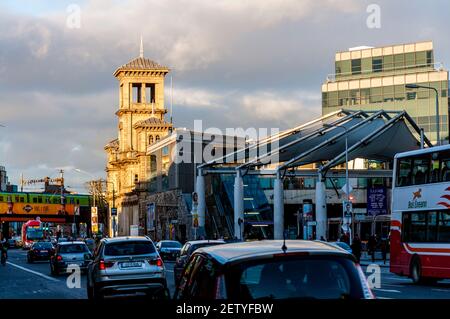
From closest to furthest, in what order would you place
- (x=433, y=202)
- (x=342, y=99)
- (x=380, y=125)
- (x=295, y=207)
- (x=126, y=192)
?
(x=433, y=202)
(x=380, y=125)
(x=295, y=207)
(x=342, y=99)
(x=126, y=192)

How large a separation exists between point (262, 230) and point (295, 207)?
17.2 meters

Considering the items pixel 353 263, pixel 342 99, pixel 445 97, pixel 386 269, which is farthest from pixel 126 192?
pixel 353 263

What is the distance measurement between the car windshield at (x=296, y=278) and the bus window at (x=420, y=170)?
21.6 metres

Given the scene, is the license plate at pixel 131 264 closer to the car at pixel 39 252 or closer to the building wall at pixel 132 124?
the car at pixel 39 252

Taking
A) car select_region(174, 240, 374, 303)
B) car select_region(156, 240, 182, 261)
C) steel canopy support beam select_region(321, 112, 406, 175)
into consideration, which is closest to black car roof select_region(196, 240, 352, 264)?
car select_region(174, 240, 374, 303)

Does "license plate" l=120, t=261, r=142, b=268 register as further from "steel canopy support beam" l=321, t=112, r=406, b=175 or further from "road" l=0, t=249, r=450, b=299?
"steel canopy support beam" l=321, t=112, r=406, b=175

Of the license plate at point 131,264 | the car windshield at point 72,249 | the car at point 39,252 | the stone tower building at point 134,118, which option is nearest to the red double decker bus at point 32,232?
the stone tower building at point 134,118

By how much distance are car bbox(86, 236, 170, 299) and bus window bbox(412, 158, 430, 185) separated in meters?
10.5

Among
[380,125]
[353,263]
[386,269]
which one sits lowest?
[386,269]

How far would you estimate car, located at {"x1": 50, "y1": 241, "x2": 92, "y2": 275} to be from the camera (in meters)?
37.8

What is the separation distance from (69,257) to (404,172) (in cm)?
1539

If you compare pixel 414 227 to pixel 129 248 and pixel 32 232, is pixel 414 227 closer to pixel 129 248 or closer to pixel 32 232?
pixel 129 248
